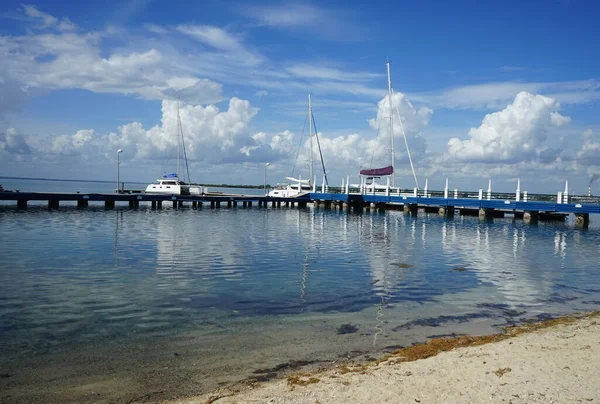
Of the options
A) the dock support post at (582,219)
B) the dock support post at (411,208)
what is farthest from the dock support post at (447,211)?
the dock support post at (582,219)

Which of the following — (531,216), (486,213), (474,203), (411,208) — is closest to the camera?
(531,216)

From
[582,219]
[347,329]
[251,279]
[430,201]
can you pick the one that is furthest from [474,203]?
[347,329]

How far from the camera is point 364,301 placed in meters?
15.5

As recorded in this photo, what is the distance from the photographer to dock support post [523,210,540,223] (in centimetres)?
5350

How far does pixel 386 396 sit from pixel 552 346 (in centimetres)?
469

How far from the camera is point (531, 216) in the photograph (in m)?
54.4

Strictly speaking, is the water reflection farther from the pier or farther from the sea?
the pier

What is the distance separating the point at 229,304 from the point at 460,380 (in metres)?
8.05

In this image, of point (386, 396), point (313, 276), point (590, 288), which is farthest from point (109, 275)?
point (590, 288)

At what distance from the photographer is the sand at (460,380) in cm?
737

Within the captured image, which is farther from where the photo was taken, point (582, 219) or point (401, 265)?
point (582, 219)

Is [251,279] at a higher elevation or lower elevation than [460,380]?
lower

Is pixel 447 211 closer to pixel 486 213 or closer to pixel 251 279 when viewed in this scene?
pixel 486 213

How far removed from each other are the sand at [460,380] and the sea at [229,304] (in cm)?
80
